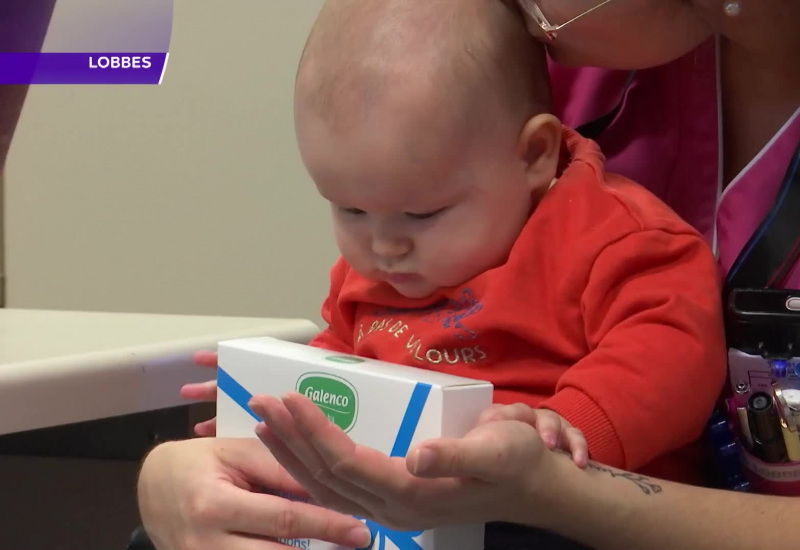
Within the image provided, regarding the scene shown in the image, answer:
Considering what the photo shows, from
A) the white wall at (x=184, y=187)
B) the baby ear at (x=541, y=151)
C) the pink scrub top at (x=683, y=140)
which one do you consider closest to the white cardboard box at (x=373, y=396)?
the baby ear at (x=541, y=151)

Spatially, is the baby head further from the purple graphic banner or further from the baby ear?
the purple graphic banner

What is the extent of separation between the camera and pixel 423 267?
0.71 metres

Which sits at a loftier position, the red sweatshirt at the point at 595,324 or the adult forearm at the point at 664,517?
the red sweatshirt at the point at 595,324

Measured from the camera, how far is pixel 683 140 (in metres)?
0.84

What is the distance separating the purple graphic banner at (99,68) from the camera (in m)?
1.68

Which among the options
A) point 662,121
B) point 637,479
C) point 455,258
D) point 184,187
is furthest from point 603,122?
point 184,187

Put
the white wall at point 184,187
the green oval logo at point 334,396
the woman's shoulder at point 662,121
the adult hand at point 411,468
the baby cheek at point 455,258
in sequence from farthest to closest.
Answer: the white wall at point 184,187, the woman's shoulder at point 662,121, the baby cheek at point 455,258, the green oval logo at point 334,396, the adult hand at point 411,468

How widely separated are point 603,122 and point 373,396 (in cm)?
42

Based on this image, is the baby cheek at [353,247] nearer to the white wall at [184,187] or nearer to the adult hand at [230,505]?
the adult hand at [230,505]

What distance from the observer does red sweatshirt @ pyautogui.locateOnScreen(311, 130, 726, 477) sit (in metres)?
0.63

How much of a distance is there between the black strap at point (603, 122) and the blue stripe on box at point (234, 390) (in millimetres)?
406

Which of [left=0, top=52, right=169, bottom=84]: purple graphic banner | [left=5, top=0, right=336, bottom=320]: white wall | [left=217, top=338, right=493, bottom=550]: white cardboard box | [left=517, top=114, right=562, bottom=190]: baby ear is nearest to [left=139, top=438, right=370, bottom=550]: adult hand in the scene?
[left=217, top=338, right=493, bottom=550]: white cardboard box

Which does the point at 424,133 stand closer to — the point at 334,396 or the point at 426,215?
the point at 426,215

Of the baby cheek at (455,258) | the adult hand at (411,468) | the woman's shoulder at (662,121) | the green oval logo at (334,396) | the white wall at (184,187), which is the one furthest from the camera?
the white wall at (184,187)
